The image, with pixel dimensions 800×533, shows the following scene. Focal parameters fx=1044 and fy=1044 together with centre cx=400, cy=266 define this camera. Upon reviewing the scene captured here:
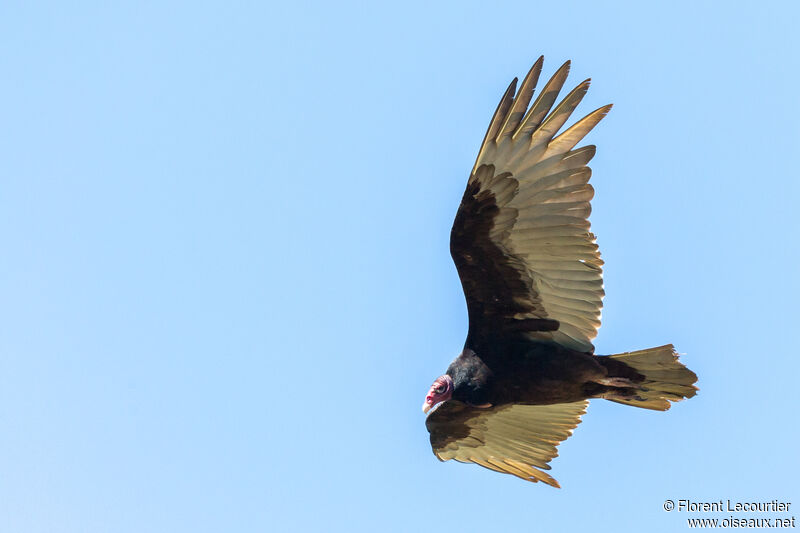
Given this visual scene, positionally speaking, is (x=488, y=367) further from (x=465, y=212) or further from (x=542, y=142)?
(x=542, y=142)

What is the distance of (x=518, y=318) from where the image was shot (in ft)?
23.8

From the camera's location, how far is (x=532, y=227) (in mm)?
6875

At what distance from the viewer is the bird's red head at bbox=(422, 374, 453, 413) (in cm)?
731

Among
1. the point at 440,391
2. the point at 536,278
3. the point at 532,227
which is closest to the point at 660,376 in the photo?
the point at 536,278

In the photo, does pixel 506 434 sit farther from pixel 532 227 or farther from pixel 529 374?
pixel 532 227

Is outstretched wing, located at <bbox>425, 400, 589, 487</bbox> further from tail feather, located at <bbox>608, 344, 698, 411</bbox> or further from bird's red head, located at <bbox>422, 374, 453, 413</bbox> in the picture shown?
tail feather, located at <bbox>608, 344, 698, 411</bbox>

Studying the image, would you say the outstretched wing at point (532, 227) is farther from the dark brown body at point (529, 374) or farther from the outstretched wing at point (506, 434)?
the outstretched wing at point (506, 434)

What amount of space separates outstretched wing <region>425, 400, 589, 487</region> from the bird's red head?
20.4 inches

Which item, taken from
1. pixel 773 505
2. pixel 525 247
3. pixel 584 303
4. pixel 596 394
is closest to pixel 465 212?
pixel 525 247

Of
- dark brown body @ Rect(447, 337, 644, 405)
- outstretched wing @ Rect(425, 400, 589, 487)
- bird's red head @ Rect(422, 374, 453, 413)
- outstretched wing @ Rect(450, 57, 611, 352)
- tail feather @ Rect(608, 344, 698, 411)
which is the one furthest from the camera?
outstretched wing @ Rect(425, 400, 589, 487)

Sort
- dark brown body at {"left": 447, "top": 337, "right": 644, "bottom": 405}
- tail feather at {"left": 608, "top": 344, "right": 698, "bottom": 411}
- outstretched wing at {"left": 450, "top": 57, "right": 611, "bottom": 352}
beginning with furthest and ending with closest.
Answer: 1. dark brown body at {"left": 447, "top": 337, "right": 644, "bottom": 405}
2. tail feather at {"left": 608, "top": 344, "right": 698, "bottom": 411}
3. outstretched wing at {"left": 450, "top": 57, "right": 611, "bottom": 352}

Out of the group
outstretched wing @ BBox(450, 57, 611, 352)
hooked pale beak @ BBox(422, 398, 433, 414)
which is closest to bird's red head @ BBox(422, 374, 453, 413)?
hooked pale beak @ BBox(422, 398, 433, 414)

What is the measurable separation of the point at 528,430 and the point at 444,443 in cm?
66

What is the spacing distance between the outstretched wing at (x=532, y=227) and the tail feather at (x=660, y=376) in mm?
377
